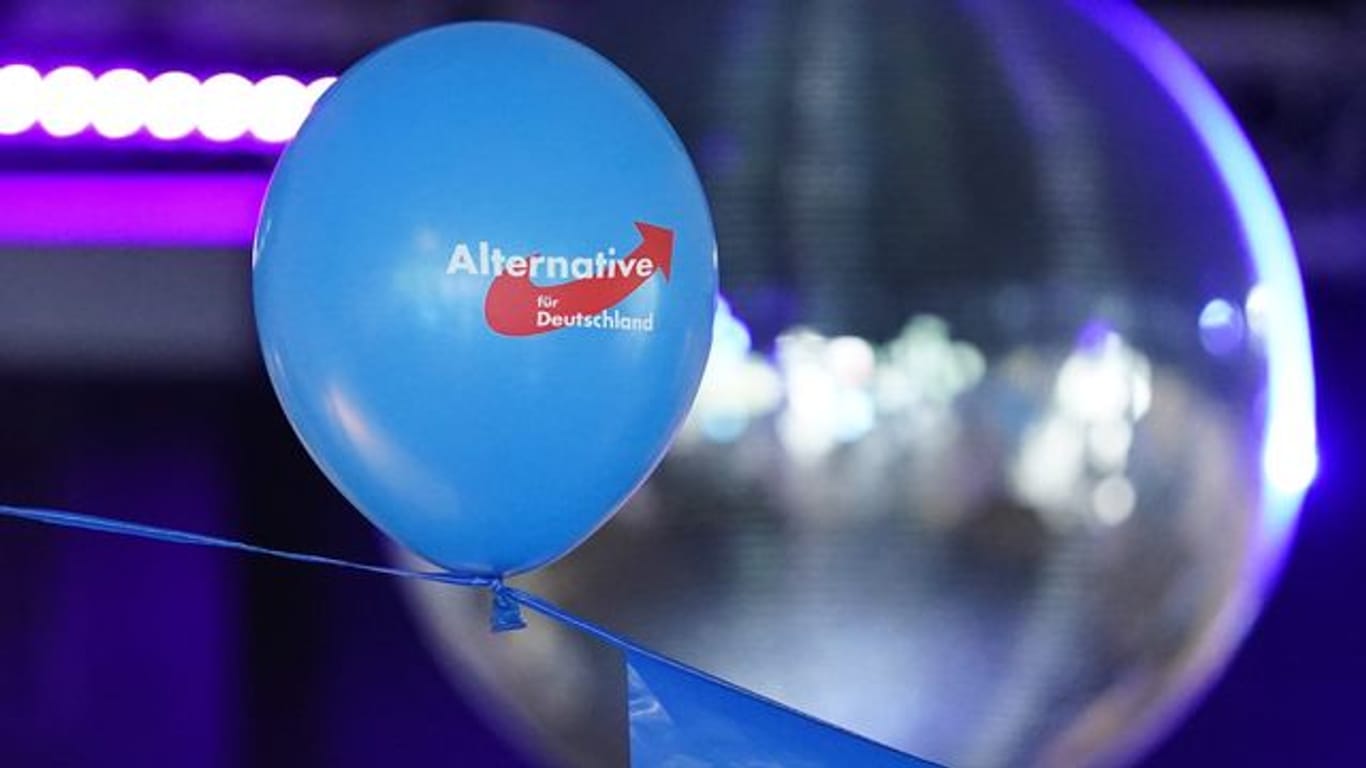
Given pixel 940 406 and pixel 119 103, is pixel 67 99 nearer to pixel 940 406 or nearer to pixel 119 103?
pixel 119 103

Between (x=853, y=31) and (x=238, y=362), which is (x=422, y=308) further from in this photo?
(x=238, y=362)

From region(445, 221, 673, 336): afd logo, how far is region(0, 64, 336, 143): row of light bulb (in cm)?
223

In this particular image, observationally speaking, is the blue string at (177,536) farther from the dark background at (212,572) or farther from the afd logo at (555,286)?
the dark background at (212,572)

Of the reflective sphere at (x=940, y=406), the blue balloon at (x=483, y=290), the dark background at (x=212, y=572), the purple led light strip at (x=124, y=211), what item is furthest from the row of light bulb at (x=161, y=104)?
the blue balloon at (x=483, y=290)

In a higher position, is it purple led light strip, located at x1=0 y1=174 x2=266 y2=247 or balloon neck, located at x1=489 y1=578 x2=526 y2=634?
purple led light strip, located at x1=0 y1=174 x2=266 y2=247

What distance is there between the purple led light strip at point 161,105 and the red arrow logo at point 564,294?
222 centimetres

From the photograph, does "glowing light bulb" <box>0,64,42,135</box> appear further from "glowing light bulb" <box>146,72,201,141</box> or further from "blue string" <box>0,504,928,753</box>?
"blue string" <box>0,504,928,753</box>

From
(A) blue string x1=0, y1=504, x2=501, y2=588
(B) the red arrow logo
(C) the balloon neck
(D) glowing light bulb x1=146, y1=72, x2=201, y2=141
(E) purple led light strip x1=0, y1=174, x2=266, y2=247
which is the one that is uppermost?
(D) glowing light bulb x1=146, y1=72, x2=201, y2=141

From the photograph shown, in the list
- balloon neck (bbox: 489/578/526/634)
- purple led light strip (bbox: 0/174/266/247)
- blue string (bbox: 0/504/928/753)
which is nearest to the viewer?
blue string (bbox: 0/504/928/753)

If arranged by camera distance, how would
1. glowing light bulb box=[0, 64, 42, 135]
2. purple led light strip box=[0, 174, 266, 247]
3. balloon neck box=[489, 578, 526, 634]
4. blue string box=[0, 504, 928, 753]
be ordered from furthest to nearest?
purple led light strip box=[0, 174, 266, 247] → glowing light bulb box=[0, 64, 42, 135] → balloon neck box=[489, 578, 526, 634] → blue string box=[0, 504, 928, 753]

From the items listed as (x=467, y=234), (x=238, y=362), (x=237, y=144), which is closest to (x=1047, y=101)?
(x=467, y=234)

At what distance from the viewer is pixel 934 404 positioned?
159cm

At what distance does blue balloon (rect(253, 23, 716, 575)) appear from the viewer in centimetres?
140

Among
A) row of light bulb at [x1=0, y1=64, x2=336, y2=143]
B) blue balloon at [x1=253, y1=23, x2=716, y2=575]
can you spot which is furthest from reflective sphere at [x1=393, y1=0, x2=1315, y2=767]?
row of light bulb at [x1=0, y1=64, x2=336, y2=143]
